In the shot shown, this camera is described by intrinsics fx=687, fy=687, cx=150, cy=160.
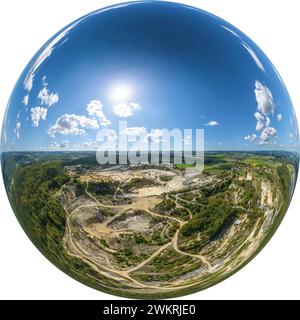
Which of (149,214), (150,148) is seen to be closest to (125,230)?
(149,214)

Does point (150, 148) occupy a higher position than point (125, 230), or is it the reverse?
point (150, 148)

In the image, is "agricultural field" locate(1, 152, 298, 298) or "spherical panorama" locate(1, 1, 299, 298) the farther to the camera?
"agricultural field" locate(1, 152, 298, 298)

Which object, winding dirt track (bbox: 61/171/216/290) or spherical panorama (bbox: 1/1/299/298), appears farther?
winding dirt track (bbox: 61/171/216/290)

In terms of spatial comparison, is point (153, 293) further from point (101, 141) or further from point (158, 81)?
point (158, 81)

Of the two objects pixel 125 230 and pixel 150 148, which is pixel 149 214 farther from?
pixel 150 148
